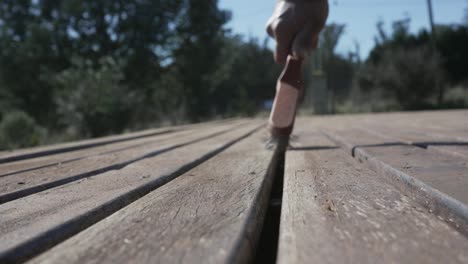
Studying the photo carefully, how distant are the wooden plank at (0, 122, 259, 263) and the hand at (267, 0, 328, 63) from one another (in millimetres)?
544

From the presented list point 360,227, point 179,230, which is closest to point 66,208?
point 179,230

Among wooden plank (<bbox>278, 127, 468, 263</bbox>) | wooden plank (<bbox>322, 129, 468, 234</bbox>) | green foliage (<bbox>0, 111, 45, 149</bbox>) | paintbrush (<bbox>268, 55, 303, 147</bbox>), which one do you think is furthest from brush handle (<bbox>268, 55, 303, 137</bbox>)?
green foliage (<bbox>0, 111, 45, 149</bbox>)

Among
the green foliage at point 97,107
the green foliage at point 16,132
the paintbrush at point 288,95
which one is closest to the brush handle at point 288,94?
the paintbrush at point 288,95

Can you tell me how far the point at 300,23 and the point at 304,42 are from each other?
0.22 ft

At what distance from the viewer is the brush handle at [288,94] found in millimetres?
1340

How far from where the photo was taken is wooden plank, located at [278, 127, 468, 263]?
376 mm

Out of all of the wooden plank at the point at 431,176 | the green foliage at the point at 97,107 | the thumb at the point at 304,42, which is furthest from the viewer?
the green foliage at the point at 97,107

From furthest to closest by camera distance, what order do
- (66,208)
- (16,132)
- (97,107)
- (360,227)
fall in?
(97,107)
(16,132)
(66,208)
(360,227)

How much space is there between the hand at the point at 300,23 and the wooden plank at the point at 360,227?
0.61 m

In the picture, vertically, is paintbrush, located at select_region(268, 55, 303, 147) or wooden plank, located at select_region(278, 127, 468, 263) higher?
paintbrush, located at select_region(268, 55, 303, 147)

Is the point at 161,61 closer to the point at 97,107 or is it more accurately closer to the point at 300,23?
the point at 97,107

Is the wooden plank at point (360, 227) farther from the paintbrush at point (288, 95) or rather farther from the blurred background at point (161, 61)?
the blurred background at point (161, 61)

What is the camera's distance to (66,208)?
608 millimetres

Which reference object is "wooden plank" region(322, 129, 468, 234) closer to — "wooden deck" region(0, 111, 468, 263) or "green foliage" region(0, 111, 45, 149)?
"wooden deck" region(0, 111, 468, 263)
